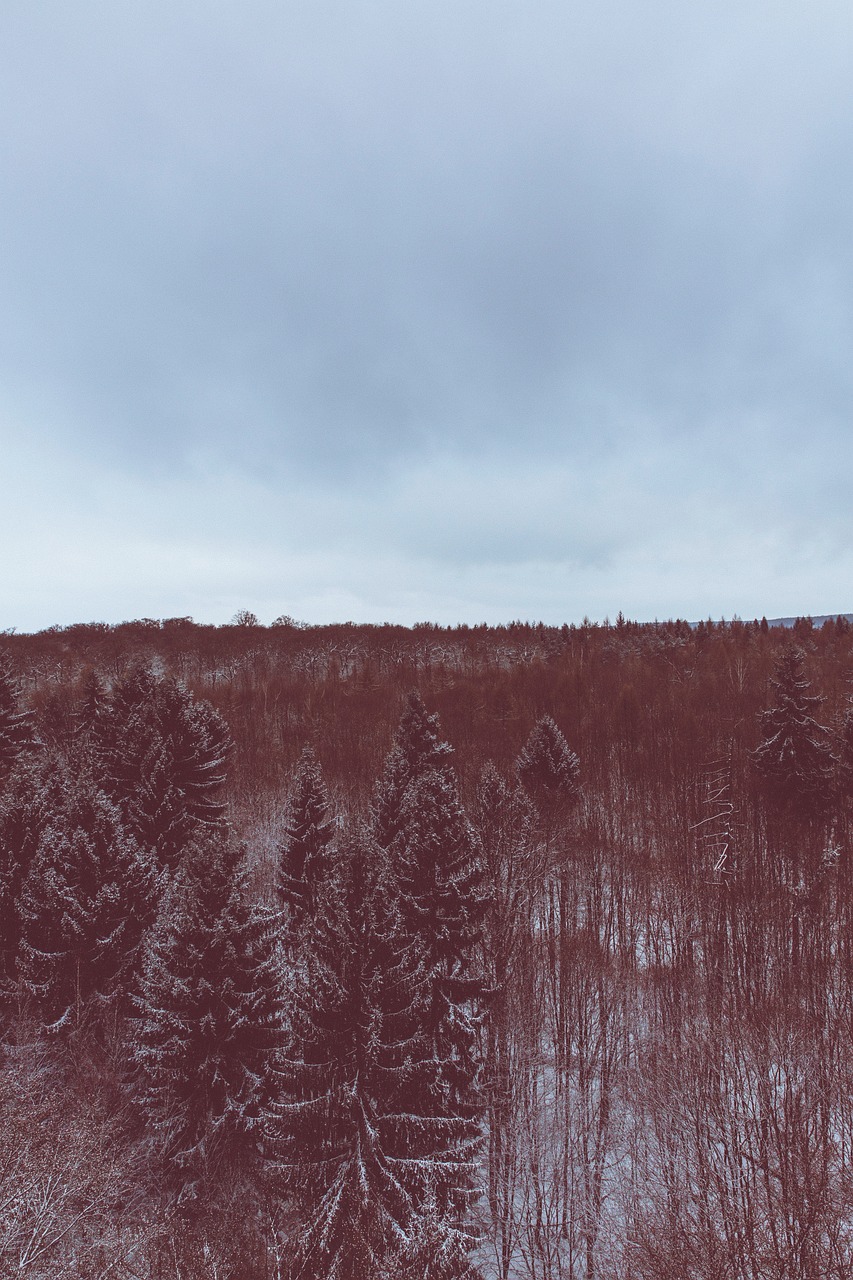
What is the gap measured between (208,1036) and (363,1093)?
435 cm

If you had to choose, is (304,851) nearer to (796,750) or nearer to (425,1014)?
(425,1014)

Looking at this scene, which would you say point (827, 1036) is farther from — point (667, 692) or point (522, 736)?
point (667, 692)

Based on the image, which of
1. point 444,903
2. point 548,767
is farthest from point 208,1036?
point 548,767

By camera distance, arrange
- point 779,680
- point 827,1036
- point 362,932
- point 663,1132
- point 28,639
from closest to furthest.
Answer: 1. point 362,932
2. point 663,1132
3. point 827,1036
4. point 779,680
5. point 28,639

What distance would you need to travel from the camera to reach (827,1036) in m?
22.2

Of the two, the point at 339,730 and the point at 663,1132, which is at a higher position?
the point at 339,730

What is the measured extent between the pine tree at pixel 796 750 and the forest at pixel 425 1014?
14 centimetres

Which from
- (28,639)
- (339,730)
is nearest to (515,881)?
(339,730)

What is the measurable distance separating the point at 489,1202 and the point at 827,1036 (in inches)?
558

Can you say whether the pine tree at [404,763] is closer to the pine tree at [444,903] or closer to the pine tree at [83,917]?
the pine tree at [444,903]

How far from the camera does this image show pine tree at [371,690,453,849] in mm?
22156

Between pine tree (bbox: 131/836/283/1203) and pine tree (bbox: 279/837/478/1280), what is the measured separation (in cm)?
140

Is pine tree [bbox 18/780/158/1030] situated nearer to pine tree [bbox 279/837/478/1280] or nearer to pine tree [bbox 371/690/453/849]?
pine tree [bbox 279/837/478/1280]

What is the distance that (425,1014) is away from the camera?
14336mm
